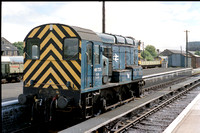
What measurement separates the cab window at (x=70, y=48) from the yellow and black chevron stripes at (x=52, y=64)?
134mm

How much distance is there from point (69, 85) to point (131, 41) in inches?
241

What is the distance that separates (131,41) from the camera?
12320 millimetres

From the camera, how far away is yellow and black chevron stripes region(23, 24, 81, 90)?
7.36 metres

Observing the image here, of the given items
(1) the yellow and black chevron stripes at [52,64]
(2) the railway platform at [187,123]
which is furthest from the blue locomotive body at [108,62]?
(2) the railway platform at [187,123]

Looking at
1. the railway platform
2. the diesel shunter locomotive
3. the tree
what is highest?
the tree

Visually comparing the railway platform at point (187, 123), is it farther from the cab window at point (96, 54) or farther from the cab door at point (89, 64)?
the cab window at point (96, 54)

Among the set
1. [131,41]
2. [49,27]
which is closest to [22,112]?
[49,27]

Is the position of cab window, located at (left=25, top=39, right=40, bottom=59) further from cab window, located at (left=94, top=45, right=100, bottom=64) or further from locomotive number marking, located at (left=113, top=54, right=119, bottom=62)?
locomotive number marking, located at (left=113, top=54, right=119, bottom=62)

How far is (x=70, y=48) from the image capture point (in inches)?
293

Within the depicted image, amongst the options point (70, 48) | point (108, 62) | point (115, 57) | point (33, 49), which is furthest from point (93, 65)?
point (115, 57)

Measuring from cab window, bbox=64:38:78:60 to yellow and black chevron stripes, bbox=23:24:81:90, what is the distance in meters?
0.13

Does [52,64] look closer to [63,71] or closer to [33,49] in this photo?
[63,71]

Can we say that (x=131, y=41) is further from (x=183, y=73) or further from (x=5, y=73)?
(x=183, y=73)

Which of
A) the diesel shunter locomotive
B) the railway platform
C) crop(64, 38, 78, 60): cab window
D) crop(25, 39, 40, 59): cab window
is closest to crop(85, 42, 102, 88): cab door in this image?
the diesel shunter locomotive
